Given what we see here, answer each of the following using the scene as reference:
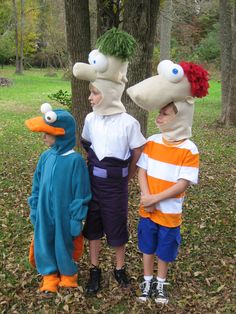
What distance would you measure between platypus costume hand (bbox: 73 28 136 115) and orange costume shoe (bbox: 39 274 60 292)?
57.5 inches

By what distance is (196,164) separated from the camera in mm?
3291

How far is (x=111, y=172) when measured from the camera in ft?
11.5

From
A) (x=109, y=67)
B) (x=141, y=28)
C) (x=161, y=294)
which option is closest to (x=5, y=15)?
(x=141, y=28)

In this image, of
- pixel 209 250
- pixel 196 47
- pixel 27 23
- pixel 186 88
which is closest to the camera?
pixel 186 88

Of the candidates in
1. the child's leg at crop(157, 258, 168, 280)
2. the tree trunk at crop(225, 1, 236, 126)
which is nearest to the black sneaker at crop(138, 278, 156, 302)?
the child's leg at crop(157, 258, 168, 280)

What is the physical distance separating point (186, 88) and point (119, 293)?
1.84 metres

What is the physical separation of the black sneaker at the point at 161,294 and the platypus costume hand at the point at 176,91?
126 cm

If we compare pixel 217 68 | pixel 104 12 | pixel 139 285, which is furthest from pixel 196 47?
pixel 139 285

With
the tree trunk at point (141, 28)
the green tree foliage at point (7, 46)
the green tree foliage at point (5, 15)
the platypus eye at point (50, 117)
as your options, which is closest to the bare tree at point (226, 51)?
the tree trunk at point (141, 28)

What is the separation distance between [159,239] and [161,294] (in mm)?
514

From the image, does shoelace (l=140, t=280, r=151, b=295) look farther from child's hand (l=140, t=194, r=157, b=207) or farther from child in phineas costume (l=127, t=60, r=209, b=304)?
child's hand (l=140, t=194, r=157, b=207)

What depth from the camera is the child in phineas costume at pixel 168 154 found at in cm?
319

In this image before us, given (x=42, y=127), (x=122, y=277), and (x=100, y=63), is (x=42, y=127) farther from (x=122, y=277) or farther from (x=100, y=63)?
(x=122, y=277)

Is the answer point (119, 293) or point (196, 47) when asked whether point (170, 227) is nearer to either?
point (119, 293)
